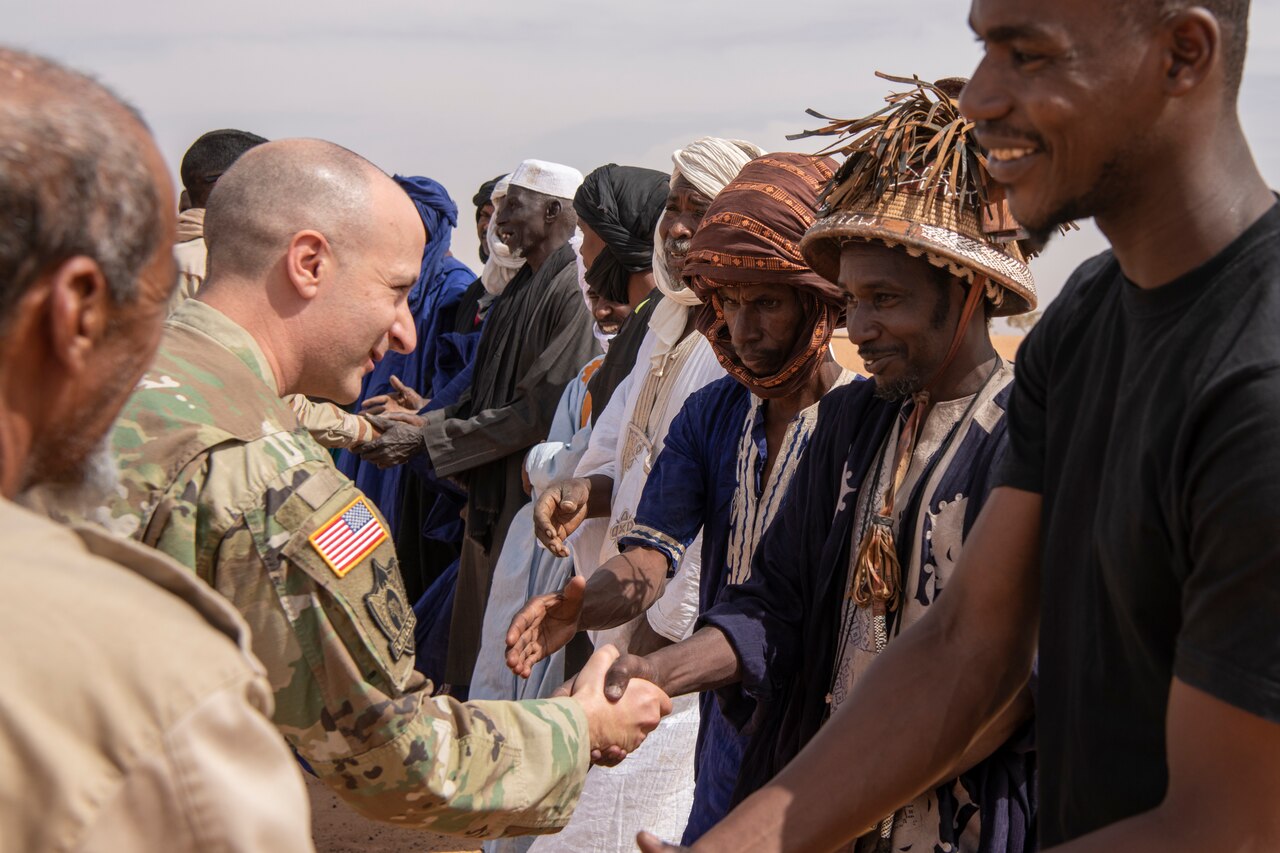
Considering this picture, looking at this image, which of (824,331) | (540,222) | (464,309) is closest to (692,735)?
(824,331)

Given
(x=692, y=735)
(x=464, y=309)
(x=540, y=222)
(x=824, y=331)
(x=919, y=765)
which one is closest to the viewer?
(x=919, y=765)

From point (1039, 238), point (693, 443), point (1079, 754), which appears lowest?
point (693, 443)

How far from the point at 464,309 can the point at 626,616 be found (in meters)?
5.16

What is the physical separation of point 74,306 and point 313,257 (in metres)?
1.65

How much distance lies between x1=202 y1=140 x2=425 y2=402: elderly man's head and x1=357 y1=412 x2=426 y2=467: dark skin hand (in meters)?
3.93

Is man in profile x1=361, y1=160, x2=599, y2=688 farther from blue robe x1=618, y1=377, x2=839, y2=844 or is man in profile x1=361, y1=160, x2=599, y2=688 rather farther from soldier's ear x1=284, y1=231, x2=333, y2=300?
soldier's ear x1=284, y1=231, x2=333, y2=300

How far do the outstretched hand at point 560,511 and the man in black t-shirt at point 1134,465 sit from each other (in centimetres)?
257

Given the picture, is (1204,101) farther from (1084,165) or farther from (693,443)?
(693,443)

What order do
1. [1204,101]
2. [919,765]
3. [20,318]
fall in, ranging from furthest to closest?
[919,765], [1204,101], [20,318]

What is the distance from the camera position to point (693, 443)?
4.21 meters

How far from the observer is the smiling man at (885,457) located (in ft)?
9.75

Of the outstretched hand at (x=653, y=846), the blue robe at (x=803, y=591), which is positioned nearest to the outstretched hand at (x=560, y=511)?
the blue robe at (x=803, y=591)

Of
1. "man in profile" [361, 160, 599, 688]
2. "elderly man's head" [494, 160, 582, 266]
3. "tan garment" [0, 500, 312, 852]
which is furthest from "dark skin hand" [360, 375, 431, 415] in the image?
"tan garment" [0, 500, 312, 852]

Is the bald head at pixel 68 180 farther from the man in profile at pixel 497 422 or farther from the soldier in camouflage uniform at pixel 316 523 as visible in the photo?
the man in profile at pixel 497 422
